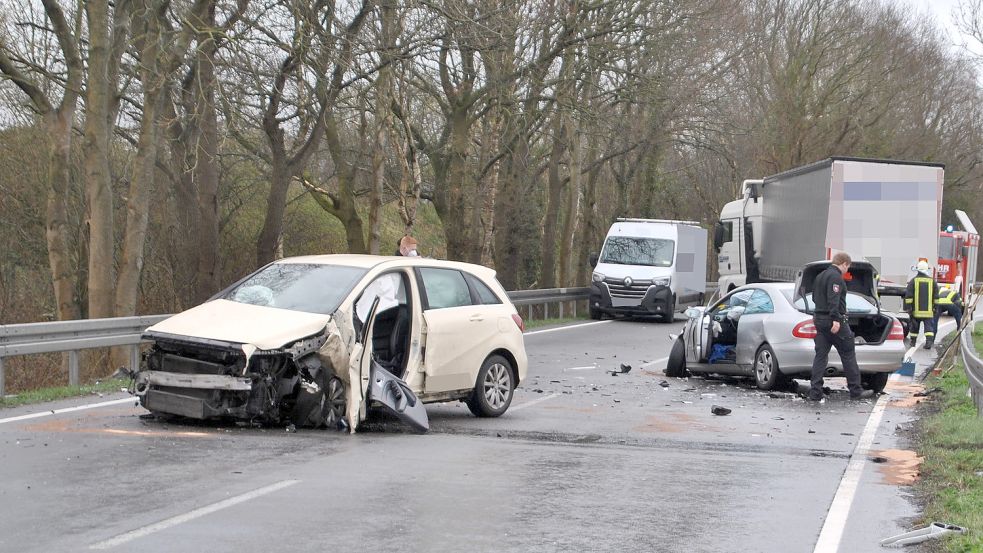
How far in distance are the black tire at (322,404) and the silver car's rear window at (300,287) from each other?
1.97ft

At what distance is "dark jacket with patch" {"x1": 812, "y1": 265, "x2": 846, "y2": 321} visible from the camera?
1412 centimetres

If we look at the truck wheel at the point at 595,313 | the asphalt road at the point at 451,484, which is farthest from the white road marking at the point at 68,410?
the truck wheel at the point at 595,313

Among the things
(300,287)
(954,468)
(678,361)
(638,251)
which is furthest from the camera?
(638,251)

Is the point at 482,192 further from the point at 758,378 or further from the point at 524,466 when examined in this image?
the point at 524,466

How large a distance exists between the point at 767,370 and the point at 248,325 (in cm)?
783

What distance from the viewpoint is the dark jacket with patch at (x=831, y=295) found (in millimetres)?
14117

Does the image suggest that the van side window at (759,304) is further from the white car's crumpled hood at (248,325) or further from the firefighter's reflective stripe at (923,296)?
the firefighter's reflective stripe at (923,296)

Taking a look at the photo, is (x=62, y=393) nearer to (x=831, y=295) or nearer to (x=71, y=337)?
(x=71, y=337)

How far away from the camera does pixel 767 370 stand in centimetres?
1530

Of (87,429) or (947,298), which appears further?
(947,298)

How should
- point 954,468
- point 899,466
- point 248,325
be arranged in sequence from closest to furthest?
point 954,468, point 899,466, point 248,325

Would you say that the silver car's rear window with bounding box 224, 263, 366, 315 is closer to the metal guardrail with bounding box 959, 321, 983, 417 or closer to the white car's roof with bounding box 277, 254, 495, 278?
the white car's roof with bounding box 277, 254, 495, 278

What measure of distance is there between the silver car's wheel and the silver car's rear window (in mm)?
6547

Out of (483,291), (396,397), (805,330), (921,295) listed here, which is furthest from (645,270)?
(396,397)
